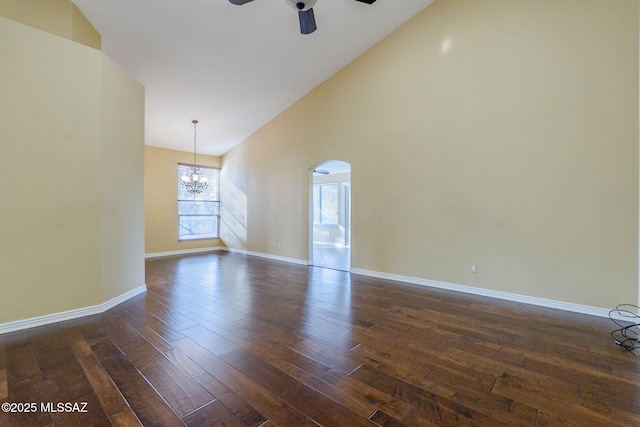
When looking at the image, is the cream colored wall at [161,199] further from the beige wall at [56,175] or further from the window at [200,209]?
the beige wall at [56,175]

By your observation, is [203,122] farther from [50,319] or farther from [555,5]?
[555,5]

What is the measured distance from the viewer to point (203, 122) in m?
6.73

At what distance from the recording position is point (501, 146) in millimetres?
3840

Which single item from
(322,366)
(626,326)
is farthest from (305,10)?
(626,326)

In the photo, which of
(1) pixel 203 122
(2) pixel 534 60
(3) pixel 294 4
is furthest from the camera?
(1) pixel 203 122

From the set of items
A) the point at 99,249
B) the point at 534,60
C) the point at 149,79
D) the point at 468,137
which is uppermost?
the point at 149,79

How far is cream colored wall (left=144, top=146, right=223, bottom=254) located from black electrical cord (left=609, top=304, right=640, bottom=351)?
8.92 metres

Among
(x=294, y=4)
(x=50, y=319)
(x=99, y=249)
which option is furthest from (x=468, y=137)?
(x=50, y=319)

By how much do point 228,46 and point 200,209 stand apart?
18.1 ft

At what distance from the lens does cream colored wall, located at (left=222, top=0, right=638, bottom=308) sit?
3168 millimetres

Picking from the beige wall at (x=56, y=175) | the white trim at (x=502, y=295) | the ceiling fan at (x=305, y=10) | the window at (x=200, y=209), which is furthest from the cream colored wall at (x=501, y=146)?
the window at (x=200, y=209)

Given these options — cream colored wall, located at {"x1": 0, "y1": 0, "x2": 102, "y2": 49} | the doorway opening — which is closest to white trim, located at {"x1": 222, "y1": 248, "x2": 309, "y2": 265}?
the doorway opening

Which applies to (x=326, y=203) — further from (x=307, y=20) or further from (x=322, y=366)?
(x=322, y=366)

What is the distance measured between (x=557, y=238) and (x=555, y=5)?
291 centimetres
